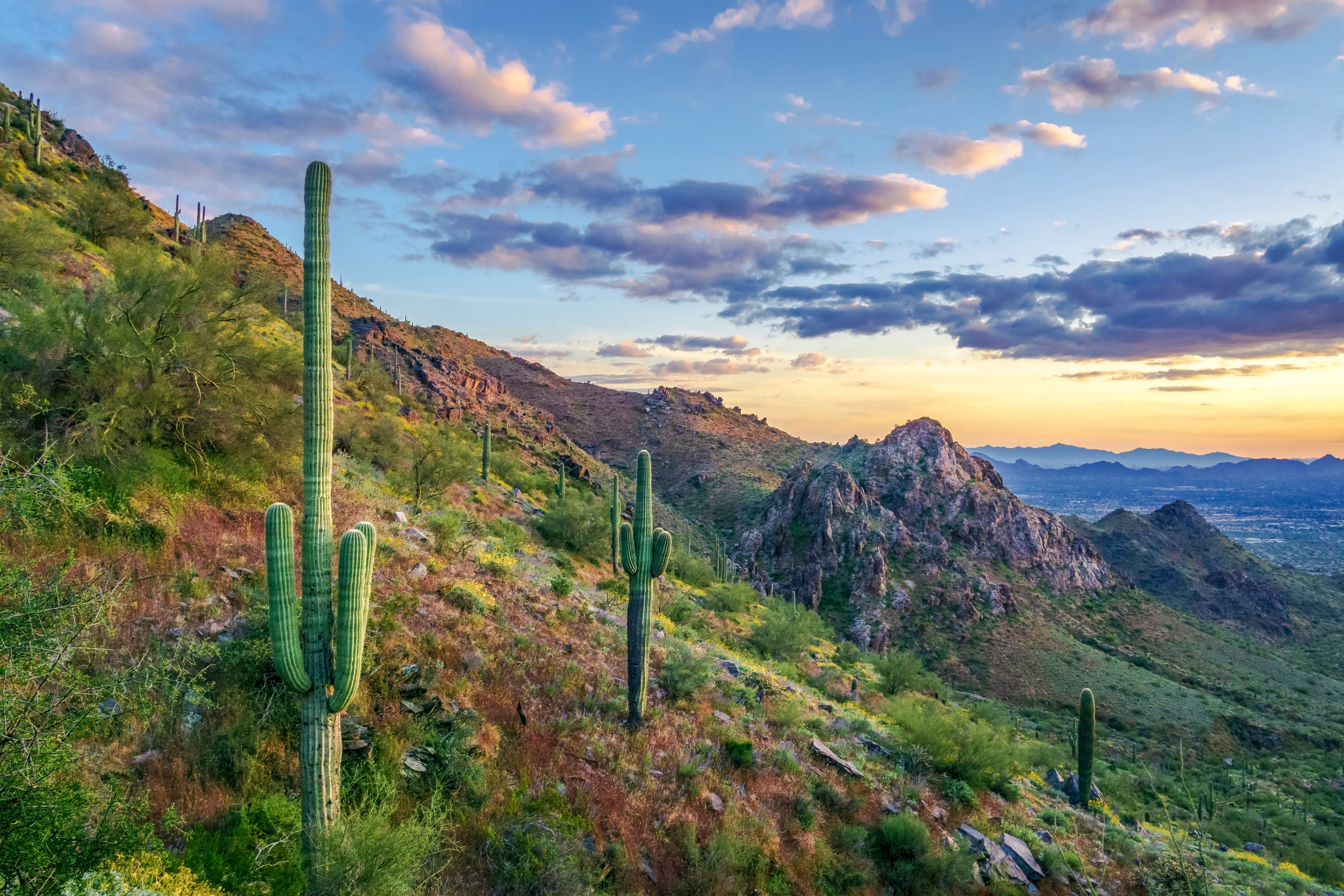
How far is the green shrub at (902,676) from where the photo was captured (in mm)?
28234

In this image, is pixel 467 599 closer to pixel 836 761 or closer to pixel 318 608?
pixel 318 608

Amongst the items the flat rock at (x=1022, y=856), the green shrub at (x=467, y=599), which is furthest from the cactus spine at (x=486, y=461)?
the flat rock at (x=1022, y=856)

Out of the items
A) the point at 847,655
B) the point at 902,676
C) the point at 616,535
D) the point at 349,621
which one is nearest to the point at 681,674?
the point at 349,621

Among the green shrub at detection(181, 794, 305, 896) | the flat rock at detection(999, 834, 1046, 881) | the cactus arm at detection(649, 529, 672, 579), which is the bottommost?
the flat rock at detection(999, 834, 1046, 881)

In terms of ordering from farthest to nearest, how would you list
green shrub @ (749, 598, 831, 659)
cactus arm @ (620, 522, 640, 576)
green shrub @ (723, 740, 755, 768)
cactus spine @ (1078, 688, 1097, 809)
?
green shrub @ (749, 598, 831, 659)
cactus spine @ (1078, 688, 1097, 809)
cactus arm @ (620, 522, 640, 576)
green shrub @ (723, 740, 755, 768)

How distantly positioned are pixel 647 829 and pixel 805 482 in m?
56.0

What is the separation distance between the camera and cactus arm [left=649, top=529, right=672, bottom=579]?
13.0m

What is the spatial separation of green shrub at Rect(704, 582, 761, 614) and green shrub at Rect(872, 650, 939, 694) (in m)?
8.08

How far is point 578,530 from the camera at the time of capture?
100 ft

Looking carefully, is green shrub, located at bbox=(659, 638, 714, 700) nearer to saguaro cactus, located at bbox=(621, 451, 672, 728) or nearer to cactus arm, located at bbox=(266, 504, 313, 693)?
saguaro cactus, located at bbox=(621, 451, 672, 728)

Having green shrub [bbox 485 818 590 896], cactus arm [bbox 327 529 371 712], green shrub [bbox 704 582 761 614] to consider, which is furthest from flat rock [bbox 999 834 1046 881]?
green shrub [bbox 704 582 761 614]

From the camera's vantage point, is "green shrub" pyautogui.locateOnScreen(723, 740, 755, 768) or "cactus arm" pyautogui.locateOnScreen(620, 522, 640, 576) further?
"cactus arm" pyautogui.locateOnScreen(620, 522, 640, 576)

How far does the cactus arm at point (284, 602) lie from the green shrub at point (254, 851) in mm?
1526

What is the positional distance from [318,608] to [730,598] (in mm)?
28727
